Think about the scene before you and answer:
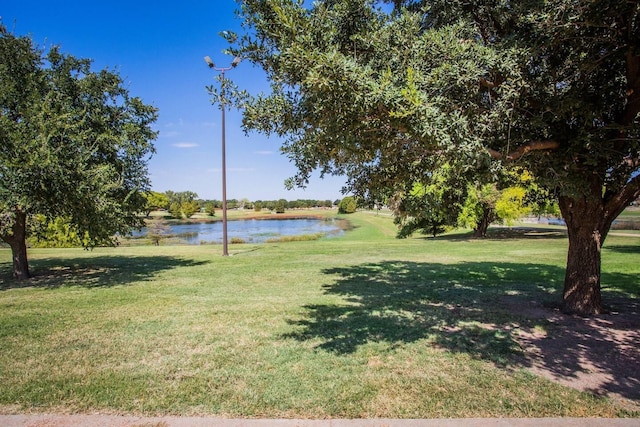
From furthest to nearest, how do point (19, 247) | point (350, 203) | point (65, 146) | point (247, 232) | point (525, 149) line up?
1. point (247, 232)
2. point (350, 203)
3. point (19, 247)
4. point (65, 146)
5. point (525, 149)

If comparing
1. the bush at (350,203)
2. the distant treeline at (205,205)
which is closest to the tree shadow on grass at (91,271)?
the bush at (350,203)

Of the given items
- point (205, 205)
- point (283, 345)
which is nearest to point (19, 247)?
point (283, 345)

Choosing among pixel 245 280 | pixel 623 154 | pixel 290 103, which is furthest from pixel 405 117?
pixel 245 280

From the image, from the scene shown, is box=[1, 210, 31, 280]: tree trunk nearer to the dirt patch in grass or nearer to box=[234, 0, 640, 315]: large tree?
box=[234, 0, 640, 315]: large tree

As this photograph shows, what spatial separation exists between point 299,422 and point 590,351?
4.10 m

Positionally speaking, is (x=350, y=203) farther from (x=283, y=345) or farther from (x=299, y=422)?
(x=299, y=422)

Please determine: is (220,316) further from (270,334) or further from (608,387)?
(608,387)

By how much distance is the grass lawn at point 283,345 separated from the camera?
3832mm

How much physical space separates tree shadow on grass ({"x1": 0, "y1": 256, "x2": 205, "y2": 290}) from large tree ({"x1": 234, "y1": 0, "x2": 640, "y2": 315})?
25.3 feet

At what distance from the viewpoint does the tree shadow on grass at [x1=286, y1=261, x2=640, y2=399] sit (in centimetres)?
479

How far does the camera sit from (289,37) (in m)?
4.82

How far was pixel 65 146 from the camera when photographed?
33.4 ft

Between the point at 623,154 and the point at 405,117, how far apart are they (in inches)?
155

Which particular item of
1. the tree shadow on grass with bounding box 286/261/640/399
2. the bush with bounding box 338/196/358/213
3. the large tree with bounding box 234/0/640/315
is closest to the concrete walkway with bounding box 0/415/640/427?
the tree shadow on grass with bounding box 286/261/640/399
